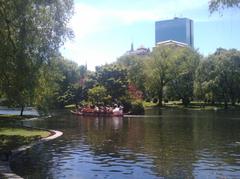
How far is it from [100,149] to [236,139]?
11377mm

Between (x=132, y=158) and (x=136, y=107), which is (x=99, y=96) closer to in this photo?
(x=136, y=107)

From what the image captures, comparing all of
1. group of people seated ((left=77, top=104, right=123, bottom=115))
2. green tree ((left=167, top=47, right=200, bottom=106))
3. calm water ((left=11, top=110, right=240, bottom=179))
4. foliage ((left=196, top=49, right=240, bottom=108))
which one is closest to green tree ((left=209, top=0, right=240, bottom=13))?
calm water ((left=11, top=110, right=240, bottom=179))

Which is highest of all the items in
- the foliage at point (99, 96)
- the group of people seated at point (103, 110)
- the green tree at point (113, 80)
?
the green tree at point (113, 80)

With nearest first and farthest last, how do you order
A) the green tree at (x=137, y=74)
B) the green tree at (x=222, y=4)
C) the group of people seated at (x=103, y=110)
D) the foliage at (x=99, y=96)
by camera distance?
the green tree at (x=222, y=4) < the group of people seated at (x=103, y=110) < the foliage at (x=99, y=96) < the green tree at (x=137, y=74)

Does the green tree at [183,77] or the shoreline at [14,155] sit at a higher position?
the green tree at [183,77]

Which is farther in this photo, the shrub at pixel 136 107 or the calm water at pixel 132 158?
the shrub at pixel 136 107

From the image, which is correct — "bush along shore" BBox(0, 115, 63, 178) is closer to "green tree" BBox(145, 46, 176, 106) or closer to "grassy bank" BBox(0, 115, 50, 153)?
"grassy bank" BBox(0, 115, 50, 153)

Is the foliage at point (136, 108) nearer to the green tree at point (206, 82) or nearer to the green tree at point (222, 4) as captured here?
the green tree at point (206, 82)

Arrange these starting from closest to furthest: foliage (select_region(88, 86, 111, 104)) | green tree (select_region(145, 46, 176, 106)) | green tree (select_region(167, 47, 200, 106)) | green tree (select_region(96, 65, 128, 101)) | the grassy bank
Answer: the grassy bank, foliage (select_region(88, 86, 111, 104)), green tree (select_region(96, 65, 128, 101)), green tree (select_region(167, 47, 200, 106)), green tree (select_region(145, 46, 176, 106))

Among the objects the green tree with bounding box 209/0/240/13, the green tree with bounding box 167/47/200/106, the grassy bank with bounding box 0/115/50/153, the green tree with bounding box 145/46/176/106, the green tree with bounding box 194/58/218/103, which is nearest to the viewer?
the green tree with bounding box 209/0/240/13

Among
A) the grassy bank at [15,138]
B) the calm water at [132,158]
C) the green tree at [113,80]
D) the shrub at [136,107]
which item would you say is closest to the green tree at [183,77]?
the green tree at [113,80]

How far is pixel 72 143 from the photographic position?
2966 cm

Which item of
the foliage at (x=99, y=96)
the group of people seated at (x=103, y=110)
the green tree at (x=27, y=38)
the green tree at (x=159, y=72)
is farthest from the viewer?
the green tree at (x=159, y=72)

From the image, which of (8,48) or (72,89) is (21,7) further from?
(72,89)
